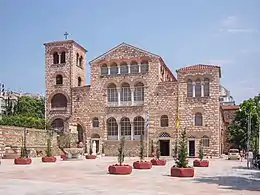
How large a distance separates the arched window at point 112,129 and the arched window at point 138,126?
256 centimetres

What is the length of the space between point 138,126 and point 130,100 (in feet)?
11.3

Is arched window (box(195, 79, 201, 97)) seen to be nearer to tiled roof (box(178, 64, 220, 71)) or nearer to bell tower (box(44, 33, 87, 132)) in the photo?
tiled roof (box(178, 64, 220, 71))

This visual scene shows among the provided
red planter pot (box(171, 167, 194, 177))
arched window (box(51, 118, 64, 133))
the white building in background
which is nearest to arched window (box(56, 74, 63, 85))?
arched window (box(51, 118, 64, 133))

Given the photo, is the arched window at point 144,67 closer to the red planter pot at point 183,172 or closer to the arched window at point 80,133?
the arched window at point 80,133

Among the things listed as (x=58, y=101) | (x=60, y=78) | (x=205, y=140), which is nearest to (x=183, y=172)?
(x=205, y=140)

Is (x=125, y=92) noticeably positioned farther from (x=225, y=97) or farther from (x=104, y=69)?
(x=225, y=97)

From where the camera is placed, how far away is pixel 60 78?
169ft

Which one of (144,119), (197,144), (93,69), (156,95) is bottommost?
(197,144)

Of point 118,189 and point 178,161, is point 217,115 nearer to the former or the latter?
point 178,161

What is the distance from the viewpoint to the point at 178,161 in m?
18.1

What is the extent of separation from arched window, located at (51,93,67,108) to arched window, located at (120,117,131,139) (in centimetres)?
838

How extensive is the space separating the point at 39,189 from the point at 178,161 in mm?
7886

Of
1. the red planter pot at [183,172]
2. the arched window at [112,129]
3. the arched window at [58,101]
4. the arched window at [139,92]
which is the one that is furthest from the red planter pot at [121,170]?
the arched window at [58,101]

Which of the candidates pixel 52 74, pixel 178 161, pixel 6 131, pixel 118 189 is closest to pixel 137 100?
pixel 52 74
